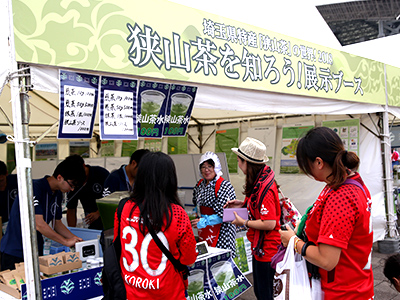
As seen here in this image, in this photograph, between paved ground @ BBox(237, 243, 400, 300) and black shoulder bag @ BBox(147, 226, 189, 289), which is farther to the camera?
paved ground @ BBox(237, 243, 400, 300)

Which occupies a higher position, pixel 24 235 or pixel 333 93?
pixel 333 93

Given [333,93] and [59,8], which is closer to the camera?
[59,8]

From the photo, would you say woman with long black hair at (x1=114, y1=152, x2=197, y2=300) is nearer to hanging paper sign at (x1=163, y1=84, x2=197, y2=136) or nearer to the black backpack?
the black backpack

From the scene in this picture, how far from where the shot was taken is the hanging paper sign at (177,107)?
3052mm

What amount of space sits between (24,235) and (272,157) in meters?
5.10

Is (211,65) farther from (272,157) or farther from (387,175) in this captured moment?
(387,175)

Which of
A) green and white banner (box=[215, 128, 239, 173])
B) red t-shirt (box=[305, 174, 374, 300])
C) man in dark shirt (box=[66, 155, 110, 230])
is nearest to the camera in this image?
red t-shirt (box=[305, 174, 374, 300])

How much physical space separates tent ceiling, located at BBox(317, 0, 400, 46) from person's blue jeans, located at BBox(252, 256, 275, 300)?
43.7 ft

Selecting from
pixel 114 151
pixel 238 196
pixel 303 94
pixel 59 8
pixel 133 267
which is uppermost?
pixel 59 8

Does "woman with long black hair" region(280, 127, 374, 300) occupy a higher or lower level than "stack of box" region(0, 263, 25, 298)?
higher

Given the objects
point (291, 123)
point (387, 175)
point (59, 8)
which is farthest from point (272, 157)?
point (59, 8)

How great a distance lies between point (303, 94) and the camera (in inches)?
164

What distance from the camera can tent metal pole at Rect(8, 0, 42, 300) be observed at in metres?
2.08

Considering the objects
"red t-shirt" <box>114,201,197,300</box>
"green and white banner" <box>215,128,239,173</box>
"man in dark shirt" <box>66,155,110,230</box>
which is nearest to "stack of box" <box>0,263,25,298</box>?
"red t-shirt" <box>114,201,197,300</box>
